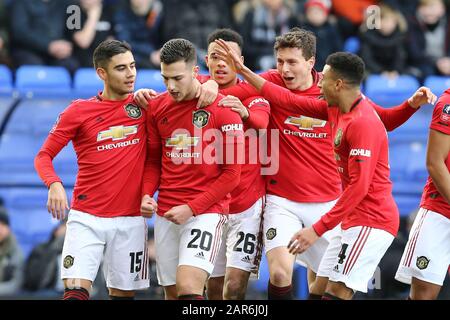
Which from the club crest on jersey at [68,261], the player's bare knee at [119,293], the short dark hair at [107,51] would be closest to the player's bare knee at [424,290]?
the player's bare knee at [119,293]

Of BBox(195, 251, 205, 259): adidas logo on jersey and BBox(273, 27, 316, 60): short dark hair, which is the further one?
BBox(273, 27, 316, 60): short dark hair

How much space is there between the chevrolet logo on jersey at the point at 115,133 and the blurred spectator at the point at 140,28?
5.38 metres

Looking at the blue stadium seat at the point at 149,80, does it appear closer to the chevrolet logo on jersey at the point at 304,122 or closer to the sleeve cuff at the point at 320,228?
the chevrolet logo on jersey at the point at 304,122

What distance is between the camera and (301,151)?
8844 mm

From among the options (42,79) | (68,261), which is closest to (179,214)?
(68,261)

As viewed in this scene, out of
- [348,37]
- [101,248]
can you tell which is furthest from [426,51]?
[101,248]

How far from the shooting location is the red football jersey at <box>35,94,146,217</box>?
8297 mm

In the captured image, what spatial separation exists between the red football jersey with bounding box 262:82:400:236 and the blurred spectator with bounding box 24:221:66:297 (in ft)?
12.9

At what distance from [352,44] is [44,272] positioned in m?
5.33

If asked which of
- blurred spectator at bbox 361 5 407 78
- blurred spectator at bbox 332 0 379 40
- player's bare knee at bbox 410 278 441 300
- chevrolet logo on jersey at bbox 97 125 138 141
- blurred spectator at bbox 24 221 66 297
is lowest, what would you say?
blurred spectator at bbox 24 221 66 297

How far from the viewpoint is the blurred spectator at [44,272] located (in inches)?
437

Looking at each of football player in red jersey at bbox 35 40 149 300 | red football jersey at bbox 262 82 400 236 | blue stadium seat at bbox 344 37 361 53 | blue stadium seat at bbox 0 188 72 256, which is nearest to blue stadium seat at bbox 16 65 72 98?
blue stadium seat at bbox 0 188 72 256

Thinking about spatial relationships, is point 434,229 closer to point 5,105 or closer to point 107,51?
point 107,51

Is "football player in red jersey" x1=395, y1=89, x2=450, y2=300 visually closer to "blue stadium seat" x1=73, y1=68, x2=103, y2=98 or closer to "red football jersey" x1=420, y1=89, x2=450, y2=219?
"red football jersey" x1=420, y1=89, x2=450, y2=219
